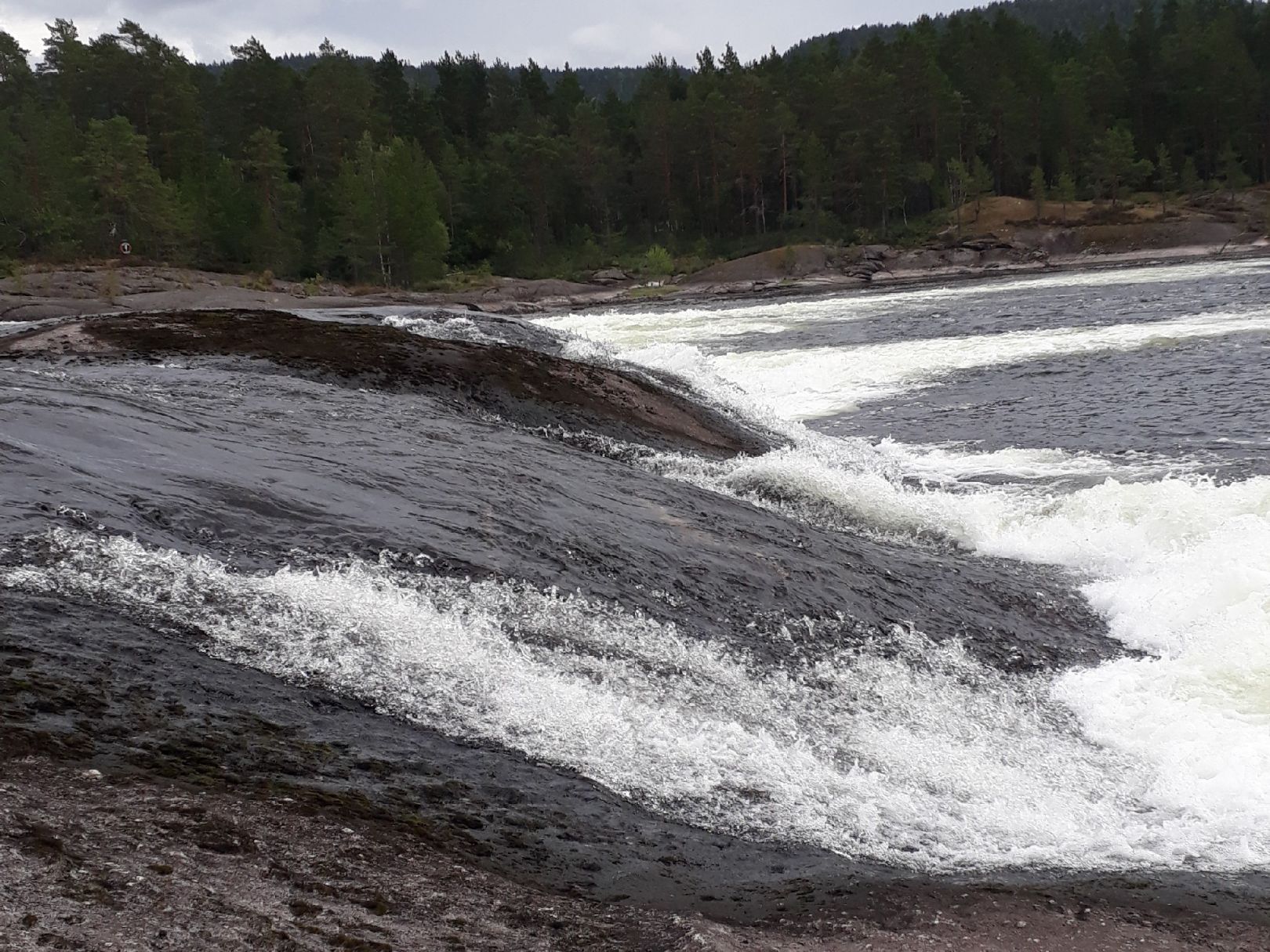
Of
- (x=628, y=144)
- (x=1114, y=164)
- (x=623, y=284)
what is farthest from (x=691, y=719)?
(x=628, y=144)

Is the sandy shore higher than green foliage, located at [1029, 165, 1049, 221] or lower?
lower

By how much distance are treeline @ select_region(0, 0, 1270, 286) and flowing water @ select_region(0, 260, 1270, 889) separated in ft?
182

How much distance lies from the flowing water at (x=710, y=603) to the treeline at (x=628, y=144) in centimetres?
5541

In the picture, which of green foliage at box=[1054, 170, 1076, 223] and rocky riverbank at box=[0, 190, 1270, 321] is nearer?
rocky riverbank at box=[0, 190, 1270, 321]

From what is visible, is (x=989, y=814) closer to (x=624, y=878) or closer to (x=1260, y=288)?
(x=624, y=878)

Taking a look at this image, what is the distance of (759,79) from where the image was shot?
83.6m

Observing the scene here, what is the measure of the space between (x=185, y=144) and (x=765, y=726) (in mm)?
75550

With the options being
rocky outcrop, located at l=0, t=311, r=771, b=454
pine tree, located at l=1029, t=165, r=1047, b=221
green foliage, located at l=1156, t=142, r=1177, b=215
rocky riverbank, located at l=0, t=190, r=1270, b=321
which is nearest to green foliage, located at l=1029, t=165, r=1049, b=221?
pine tree, located at l=1029, t=165, r=1047, b=221

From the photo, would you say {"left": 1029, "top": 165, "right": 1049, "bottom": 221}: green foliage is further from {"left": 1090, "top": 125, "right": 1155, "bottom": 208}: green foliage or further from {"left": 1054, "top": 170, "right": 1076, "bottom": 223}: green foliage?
{"left": 1090, "top": 125, "right": 1155, "bottom": 208}: green foliage

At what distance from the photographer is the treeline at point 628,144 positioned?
63.8 m

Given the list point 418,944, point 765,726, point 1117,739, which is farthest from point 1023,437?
point 418,944

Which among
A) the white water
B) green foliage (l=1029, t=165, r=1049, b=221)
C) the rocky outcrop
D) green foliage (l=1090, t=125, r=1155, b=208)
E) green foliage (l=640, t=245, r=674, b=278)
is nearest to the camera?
the white water

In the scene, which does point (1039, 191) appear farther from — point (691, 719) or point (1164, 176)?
point (691, 719)

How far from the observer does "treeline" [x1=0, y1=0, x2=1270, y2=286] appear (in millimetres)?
63750
